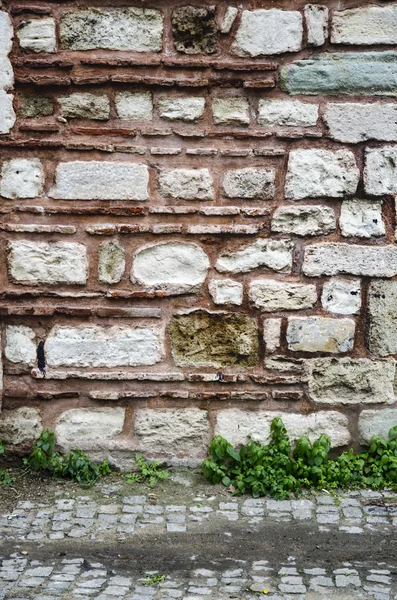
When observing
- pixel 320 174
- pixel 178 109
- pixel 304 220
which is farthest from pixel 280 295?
pixel 178 109

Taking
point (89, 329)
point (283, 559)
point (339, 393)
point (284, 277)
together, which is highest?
point (284, 277)

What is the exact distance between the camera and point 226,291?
12.4 ft

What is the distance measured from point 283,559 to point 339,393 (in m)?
1.08

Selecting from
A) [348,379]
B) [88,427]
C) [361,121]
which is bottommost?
[88,427]

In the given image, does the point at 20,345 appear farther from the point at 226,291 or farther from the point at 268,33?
the point at 268,33

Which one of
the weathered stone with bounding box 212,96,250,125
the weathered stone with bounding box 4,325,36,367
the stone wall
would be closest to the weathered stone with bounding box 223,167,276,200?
the stone wall

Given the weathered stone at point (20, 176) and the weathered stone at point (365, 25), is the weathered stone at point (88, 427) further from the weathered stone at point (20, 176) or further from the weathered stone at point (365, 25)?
the weathered stone at point (365, 25)

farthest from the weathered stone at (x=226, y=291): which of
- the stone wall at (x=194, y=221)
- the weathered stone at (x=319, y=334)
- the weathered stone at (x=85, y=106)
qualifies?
the weathered stone at (x=85, y=106)

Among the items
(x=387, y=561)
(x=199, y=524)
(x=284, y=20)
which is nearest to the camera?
(x=387, y=561)

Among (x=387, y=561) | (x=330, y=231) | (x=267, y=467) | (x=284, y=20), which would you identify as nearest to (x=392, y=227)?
(x=330, y=231)

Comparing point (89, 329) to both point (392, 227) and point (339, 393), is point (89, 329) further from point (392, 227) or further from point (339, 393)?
point (392, 227)

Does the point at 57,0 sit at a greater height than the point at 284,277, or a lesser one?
greater

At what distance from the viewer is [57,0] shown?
3.62 meters

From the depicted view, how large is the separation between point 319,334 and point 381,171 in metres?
0.93
